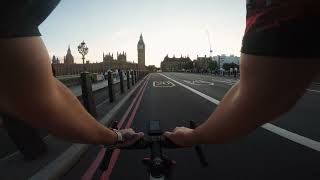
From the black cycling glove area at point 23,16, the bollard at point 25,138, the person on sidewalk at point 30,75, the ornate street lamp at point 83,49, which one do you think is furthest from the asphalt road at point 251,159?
the ornate street lamp at point 83,49

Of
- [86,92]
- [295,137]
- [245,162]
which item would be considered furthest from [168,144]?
[86,92]

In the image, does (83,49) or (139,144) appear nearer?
(139,144)

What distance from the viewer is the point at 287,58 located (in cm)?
87

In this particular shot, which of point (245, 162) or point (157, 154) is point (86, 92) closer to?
point (245, 162)

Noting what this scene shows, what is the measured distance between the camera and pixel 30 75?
88 centimetres

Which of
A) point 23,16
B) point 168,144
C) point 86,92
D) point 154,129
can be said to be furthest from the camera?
point 86,92

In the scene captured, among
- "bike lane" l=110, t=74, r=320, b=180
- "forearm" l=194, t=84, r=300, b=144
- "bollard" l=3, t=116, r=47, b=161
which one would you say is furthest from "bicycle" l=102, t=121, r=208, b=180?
"bollard" l=3, t=116, r=47, b=161

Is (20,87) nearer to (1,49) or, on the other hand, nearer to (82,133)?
(1,49)

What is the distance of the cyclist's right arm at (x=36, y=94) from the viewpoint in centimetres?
86

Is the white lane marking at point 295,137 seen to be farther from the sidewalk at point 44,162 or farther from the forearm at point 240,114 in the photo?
the forearm at point 240,114

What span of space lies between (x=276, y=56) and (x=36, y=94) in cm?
49

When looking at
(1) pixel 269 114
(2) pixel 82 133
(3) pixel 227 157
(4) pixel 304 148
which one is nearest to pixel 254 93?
(1) pixel 269 114

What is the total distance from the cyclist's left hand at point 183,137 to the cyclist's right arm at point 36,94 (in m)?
0.30

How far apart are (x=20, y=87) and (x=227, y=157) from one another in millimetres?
6424
